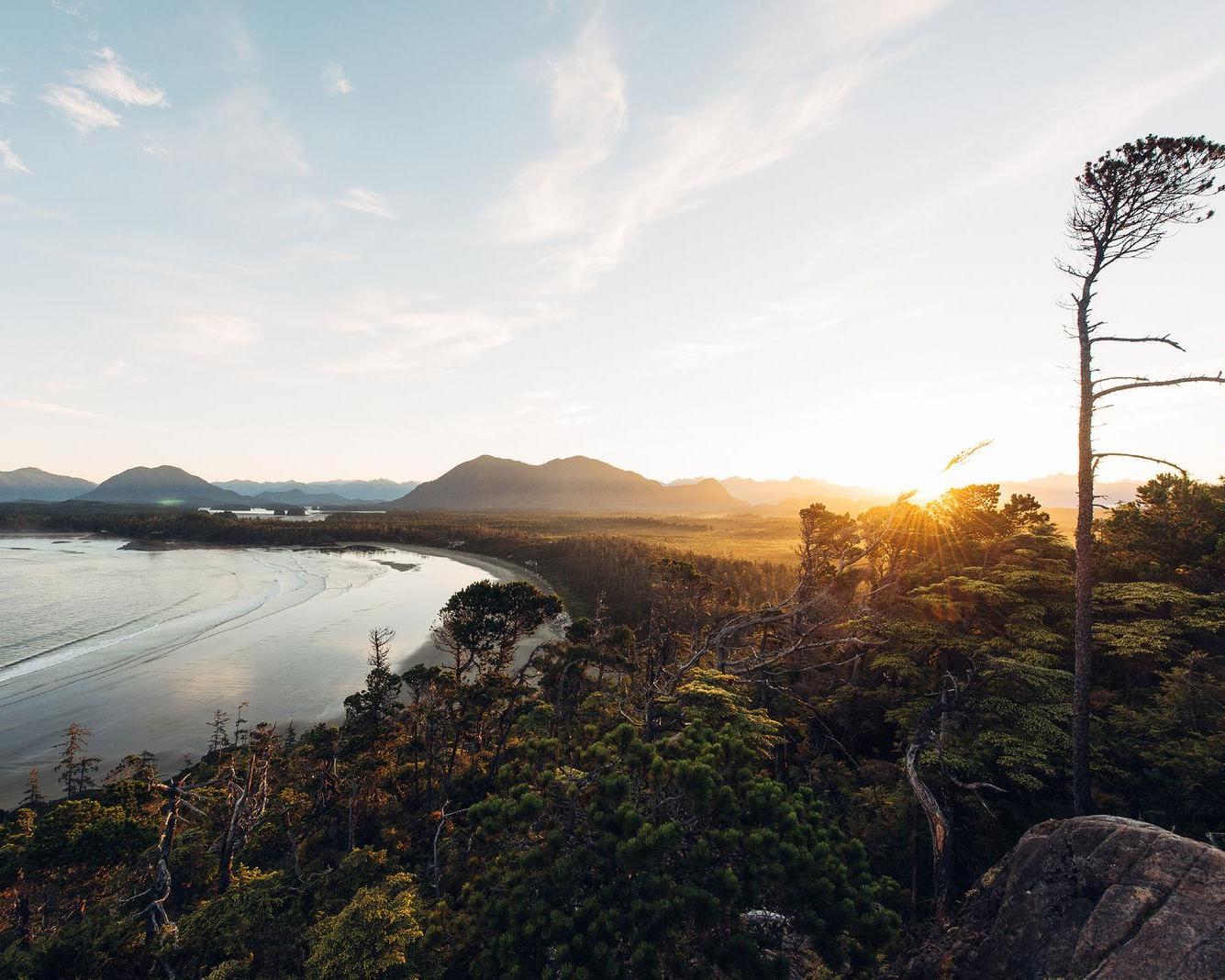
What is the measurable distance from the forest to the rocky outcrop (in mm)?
984

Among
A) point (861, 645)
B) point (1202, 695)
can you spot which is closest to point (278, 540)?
point (861, 645)

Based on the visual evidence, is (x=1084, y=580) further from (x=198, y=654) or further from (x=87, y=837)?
(x=198, y=654)

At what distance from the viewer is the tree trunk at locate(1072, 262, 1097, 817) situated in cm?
1034

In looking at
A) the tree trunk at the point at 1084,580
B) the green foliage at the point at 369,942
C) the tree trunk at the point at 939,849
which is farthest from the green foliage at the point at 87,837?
the tree trunk at the point at 1084,580

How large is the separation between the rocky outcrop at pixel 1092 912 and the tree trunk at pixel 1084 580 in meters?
4.92

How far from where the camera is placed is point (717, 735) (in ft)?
30.3

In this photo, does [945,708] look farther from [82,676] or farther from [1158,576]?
[82,676]

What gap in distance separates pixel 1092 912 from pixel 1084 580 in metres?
7.98

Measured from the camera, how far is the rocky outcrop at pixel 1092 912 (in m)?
4.89

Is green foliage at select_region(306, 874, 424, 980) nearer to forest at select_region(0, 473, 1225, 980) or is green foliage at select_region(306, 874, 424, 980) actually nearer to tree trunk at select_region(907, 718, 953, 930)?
forest at select_region(0, 473, 1225, 980)

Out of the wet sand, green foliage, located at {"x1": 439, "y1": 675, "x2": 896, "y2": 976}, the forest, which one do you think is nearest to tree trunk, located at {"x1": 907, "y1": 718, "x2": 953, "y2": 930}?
the forest

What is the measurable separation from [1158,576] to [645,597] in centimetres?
3260

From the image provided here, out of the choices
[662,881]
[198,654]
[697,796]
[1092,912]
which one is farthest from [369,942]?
[198,654]

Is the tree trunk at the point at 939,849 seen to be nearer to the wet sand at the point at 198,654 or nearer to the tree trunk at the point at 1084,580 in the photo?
the tree trunk at the point at 1084,580
